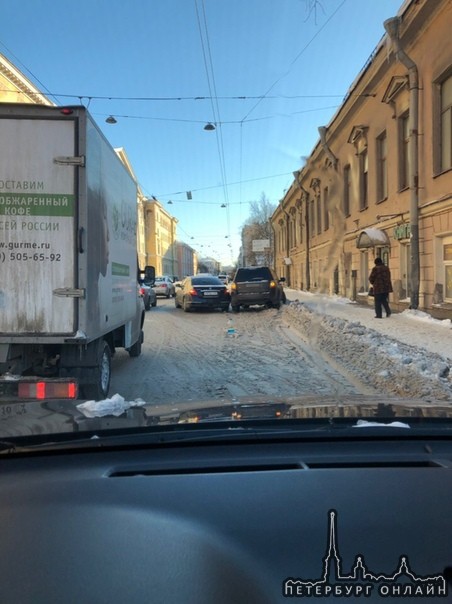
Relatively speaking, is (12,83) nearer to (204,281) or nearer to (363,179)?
(204,281)

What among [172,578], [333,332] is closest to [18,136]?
[172,578]

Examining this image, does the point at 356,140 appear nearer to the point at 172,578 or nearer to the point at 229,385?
the point at 229,385

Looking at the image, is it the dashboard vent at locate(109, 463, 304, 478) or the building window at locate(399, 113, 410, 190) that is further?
the building window at locate(399, 113, 410, 190)

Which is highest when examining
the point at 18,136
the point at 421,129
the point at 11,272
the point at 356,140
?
the point at 356,140

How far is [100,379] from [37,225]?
183 cm

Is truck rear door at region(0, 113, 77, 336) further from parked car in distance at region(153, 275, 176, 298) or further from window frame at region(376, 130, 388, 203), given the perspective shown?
parked car in distance at region(153, 275, 176, 298)

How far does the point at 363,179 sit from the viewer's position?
69.4 feet

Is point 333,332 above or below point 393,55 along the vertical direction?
below

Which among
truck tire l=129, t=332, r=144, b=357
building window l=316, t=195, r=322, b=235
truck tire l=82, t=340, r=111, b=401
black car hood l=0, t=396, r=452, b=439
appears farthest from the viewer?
building window l=316, t=195, r=322, b=235

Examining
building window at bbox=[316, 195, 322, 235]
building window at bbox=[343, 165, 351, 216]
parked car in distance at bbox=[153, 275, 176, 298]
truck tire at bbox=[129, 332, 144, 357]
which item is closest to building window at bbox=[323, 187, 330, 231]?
building window at bbox=[316, 195, 322, 235]

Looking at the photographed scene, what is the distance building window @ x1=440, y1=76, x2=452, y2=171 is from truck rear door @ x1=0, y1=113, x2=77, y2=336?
37.0ft

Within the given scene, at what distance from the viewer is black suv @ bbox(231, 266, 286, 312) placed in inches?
765

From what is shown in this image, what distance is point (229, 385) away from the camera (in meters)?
7.53

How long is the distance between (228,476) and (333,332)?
10.3 meters
